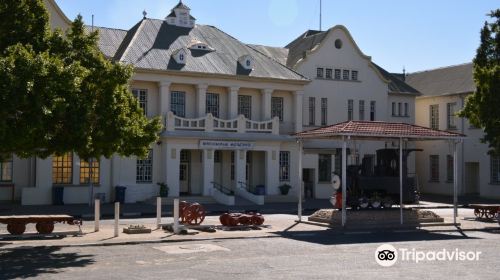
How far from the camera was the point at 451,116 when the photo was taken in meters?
48.2

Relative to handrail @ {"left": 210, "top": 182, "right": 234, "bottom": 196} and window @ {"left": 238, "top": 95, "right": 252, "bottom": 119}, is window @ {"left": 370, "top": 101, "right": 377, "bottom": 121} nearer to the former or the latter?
window @ {"left": 238, "top": 95, "right": 252, "bottom": 119}

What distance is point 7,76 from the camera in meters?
15.9

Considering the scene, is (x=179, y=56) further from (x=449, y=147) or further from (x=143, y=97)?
(x=449, y=147)

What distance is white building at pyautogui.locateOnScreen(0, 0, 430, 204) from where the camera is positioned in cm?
3631

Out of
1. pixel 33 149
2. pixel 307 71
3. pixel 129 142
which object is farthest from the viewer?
pixel 307 71

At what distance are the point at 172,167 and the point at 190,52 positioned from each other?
22.9 feet

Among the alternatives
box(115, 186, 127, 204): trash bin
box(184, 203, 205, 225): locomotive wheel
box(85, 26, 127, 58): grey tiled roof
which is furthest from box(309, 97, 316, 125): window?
box(184, 203, 205, 225): locomotive wheel

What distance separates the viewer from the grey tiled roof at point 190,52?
1486 inches

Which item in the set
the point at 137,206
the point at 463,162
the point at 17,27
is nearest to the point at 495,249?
the point at 17,27

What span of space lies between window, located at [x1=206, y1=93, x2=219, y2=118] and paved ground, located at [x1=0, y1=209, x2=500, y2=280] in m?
18.7

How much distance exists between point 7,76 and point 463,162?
1448 inches

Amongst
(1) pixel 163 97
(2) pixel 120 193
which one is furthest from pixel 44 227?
(1) pixel 163 97

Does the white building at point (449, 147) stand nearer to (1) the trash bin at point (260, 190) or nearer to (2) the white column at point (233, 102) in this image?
(1) the trash bin at point (260, 190)

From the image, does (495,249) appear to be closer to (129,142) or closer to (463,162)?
(129,142)
